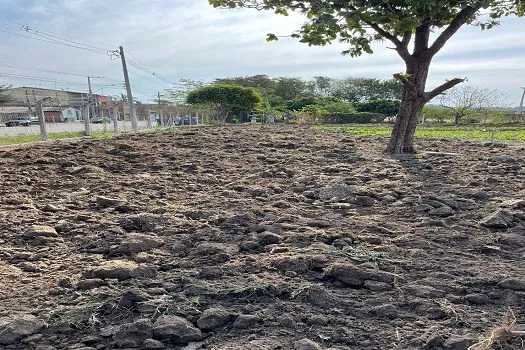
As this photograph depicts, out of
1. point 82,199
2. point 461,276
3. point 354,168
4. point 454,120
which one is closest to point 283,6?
point 354,168

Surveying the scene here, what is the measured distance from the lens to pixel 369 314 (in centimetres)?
192

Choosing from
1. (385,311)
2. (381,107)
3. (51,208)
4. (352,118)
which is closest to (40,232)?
(51,208)

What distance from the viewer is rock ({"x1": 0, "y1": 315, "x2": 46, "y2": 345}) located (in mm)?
1758

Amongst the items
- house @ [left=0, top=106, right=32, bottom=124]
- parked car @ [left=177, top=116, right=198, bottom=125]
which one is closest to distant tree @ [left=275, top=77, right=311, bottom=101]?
parked car @ [left=177, top=116, right=198, bottom=125]

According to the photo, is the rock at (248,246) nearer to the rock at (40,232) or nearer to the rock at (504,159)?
the rock at (40,232)

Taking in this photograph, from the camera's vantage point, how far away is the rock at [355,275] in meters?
2.22

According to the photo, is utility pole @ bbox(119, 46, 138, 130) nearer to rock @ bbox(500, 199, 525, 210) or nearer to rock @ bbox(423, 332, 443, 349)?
rock @ bbox(500, 199, 525, 210)

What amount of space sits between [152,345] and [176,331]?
103mm

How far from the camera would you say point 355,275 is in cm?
226

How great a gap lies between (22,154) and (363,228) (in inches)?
204

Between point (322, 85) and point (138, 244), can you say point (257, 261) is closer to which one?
point (138, 244)

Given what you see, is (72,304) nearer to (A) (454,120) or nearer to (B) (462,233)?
(B) (462,233)

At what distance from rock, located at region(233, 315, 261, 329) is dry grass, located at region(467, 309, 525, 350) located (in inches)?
30.6

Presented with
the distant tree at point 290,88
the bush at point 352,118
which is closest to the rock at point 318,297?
the bush at point 352,118
